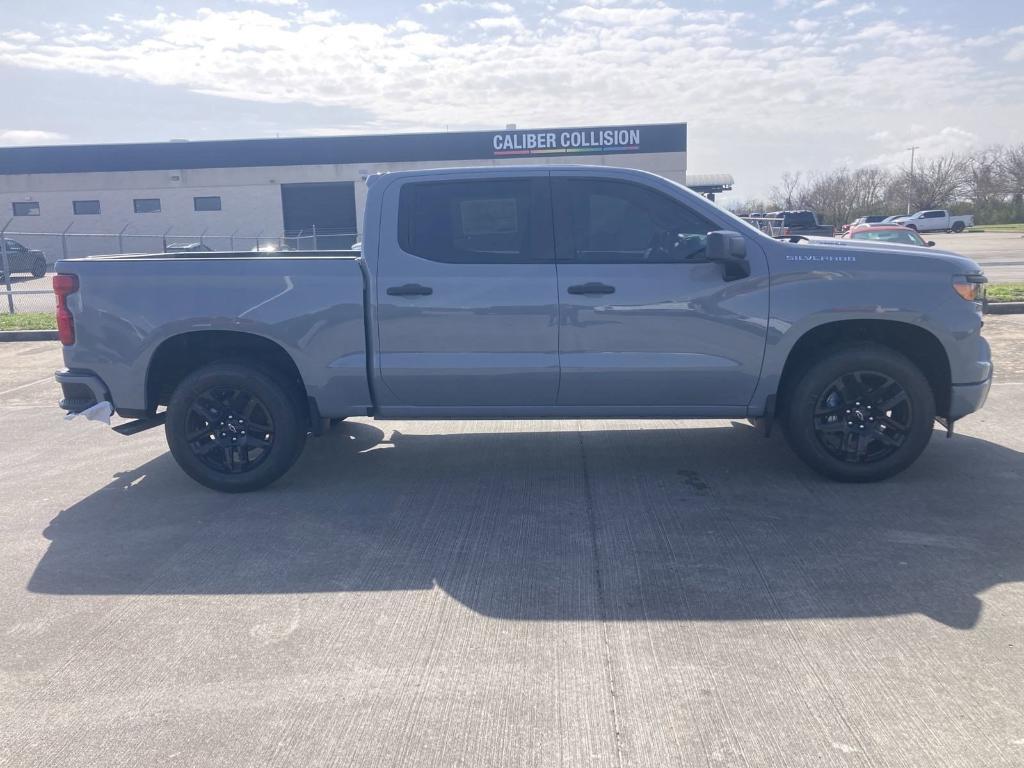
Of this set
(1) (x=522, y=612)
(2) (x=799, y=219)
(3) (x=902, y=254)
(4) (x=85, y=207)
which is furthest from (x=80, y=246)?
(1) (x=522, y=612)

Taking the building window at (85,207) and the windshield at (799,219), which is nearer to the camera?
the windshield at (799,219)

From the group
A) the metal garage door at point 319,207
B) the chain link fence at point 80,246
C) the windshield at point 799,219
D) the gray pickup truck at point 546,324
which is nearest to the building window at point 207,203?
the chain link fence at point 80,246

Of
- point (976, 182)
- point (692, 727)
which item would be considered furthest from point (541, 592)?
point (976, 182)

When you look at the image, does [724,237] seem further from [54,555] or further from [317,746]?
[54,555]

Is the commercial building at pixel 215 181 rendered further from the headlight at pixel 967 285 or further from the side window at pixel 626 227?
the headlight at pixel 967 285

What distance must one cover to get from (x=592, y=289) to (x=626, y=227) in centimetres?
50

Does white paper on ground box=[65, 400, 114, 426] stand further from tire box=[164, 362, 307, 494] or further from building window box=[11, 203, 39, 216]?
building window box=[11, 203, 39, 216]

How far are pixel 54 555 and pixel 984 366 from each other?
5.80 meters

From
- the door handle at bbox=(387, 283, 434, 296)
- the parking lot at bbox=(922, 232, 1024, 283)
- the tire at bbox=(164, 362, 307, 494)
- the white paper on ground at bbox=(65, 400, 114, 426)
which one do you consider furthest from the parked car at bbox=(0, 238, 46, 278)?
the parking lot at bbox=(922, 232, 1024, 283)

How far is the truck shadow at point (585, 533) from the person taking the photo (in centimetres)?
445

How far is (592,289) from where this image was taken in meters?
5.82

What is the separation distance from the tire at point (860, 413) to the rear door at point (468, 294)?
1.65m

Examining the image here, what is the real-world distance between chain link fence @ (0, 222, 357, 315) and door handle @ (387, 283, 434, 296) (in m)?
12.4

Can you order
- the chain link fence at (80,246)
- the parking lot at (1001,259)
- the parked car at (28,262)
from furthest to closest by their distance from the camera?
the parked car at (28,262) < the parking lot at (1001,259) < the chain link fence at (80,246)
